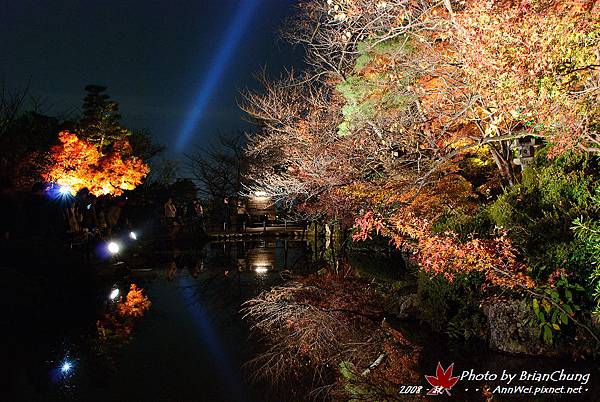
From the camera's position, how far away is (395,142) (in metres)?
10.5

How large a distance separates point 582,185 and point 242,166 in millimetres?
27503

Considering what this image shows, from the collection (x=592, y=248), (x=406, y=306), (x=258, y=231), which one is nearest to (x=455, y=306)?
(x=406, y=306)

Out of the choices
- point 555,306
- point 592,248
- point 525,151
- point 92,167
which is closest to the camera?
point 592,248

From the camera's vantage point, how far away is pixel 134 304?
11594 millimetres

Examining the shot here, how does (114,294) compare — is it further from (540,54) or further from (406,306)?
(540,54)

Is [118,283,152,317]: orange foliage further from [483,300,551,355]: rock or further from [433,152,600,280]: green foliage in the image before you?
[483,300,551,355]: rock

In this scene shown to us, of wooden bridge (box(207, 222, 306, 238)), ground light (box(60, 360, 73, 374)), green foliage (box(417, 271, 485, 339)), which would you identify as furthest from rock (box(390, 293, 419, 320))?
wooden bridge (box(207, 222, 306, 238))

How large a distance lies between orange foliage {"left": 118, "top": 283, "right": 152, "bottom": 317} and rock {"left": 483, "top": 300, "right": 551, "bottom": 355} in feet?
23.3

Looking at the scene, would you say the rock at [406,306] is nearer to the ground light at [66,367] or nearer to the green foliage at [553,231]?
the green foliage at [553,231]

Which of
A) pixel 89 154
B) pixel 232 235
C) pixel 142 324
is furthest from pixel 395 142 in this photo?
pixel 232 235

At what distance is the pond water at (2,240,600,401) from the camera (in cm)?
657

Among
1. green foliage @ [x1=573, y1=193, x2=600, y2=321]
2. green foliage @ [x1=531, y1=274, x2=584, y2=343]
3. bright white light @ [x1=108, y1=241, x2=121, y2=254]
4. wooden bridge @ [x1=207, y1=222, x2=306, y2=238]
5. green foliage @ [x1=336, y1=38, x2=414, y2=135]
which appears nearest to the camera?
green foliage @ [x1=573, y1=193, x2=600, y2=321]

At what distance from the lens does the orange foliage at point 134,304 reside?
1077 centimetres

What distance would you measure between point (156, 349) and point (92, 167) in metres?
13.7
